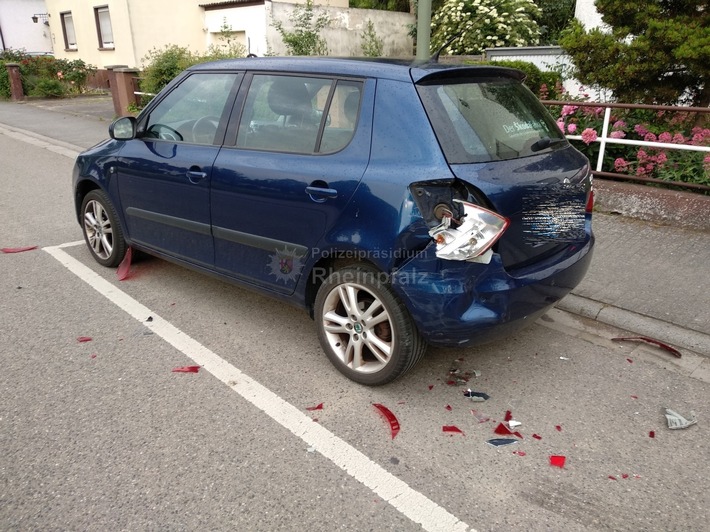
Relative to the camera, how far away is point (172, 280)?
5.02 m

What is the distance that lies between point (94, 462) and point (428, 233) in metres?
1.92

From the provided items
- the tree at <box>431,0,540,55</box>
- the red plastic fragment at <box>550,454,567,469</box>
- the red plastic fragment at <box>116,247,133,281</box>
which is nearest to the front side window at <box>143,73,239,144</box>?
the red plastic fragment at <box>116,247,133,281</box>

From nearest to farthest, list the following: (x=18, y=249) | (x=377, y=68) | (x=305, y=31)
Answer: (x=377, y=68) < (x=18, y=249) < (x=305, y=31)

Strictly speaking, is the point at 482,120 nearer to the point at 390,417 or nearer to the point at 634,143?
the point at 390,417

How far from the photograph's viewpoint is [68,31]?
80.5 ft

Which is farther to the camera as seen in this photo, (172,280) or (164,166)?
(172,280)

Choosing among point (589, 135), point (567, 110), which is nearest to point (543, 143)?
point (589, 135)

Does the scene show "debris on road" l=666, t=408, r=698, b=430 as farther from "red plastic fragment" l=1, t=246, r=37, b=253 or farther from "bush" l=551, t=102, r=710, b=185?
"red plastic fragment" l=1, t=246, r=37, b=253

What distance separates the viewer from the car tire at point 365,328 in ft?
10.3

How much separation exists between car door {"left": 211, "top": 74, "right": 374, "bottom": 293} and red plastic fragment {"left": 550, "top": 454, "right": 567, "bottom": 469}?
5.38 feet

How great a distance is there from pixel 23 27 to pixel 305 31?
23.9m

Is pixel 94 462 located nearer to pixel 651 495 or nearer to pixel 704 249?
pixel 651 495

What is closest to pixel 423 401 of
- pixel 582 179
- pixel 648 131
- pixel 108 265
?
pixel 582 179

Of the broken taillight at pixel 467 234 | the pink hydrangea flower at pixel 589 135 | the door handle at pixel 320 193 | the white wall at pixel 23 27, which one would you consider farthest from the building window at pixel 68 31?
the broken taillight at pixel 467 234
